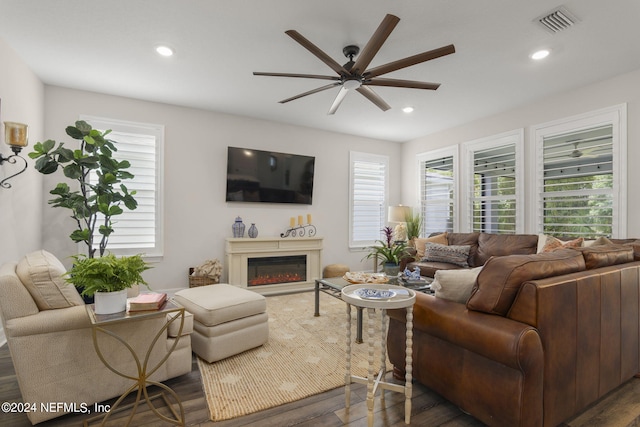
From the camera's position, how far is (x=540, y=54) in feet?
9.75

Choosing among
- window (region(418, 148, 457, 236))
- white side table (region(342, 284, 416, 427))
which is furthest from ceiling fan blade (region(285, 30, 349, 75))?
window (region(418, 148, 457, 236))

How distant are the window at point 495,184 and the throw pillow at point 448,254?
0.69 meters

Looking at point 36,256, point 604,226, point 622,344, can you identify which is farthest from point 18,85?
point 604,226

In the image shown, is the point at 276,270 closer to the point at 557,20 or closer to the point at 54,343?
the point at 54,343

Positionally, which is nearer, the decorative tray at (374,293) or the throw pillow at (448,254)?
A: the decorative tray at (374,293)

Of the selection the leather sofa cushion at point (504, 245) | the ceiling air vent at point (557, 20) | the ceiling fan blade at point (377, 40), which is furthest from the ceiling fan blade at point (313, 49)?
the leather sofa cushion at point (504, 245)

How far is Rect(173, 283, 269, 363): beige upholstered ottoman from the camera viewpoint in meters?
2.45

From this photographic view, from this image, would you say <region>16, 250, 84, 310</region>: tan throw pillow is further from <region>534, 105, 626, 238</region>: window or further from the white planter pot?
<region>534, 105, 626, 238</region>: window

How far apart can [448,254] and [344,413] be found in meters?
3.22

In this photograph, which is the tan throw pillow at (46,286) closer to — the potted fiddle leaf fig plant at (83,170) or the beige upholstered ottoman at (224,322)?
the beige upholstered ottoman at (224,322)

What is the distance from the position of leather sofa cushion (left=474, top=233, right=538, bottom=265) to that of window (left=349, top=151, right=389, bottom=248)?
2003 mm

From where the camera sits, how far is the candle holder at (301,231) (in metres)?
5.18

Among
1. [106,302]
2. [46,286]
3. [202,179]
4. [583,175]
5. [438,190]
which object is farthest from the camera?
[438,190]

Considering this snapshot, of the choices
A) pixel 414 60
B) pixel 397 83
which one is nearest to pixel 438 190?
pixel 397 83
